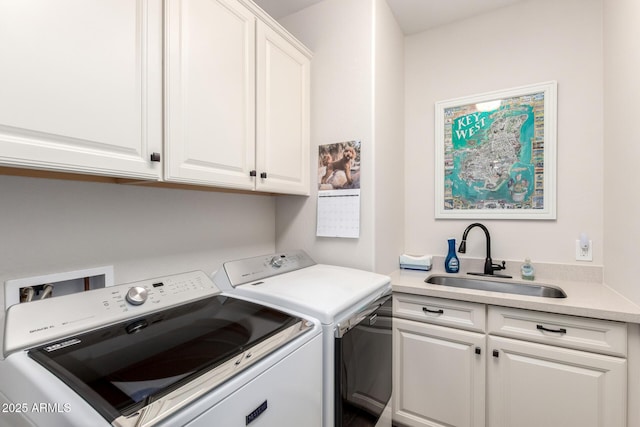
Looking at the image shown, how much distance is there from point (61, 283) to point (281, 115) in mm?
1198

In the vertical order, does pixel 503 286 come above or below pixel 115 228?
below

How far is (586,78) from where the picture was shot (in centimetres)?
174

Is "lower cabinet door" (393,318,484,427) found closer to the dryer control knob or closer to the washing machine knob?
the washing machine knob

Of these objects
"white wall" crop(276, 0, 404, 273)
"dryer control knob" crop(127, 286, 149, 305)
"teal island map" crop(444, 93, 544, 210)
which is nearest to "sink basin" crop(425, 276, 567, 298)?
"white wall" crop(276, 0, 404, 273)

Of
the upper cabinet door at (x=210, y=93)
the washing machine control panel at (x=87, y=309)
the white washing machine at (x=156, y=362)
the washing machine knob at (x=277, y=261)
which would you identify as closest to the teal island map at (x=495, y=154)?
the washing machine knob at (x=277, y=261)

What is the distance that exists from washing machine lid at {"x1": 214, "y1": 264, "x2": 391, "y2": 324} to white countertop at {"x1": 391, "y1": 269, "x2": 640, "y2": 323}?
0.25 meters

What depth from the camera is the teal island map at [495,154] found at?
1.85 metres

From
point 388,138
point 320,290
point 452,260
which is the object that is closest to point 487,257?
point 452,260

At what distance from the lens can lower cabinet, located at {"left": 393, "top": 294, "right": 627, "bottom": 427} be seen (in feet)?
4.11

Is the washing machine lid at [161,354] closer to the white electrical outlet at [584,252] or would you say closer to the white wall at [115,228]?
the white wall at [115,228]

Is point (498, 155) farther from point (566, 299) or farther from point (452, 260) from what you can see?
point (566, 299)

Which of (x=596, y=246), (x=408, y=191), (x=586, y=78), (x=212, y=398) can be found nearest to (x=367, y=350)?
(x=212, y=398)

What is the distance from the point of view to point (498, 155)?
194cm

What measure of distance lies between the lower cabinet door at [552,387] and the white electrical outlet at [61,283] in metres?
1.75
